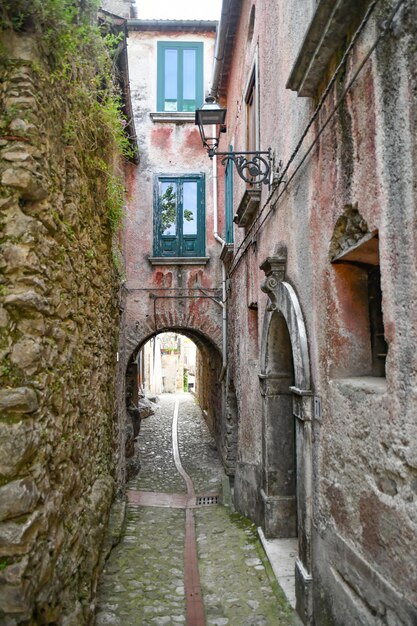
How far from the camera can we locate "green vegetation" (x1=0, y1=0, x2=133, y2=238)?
2.92m

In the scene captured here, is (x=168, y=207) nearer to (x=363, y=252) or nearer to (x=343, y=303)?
(x=343, y=303)

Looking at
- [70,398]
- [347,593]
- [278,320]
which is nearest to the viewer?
[347,593]

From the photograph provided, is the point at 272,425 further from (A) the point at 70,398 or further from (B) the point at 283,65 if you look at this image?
(B) the point at 283,65

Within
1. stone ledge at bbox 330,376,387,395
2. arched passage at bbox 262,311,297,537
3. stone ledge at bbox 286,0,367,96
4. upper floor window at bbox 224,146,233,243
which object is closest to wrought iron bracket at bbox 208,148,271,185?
stone ledge at bbox 286,0,367,96

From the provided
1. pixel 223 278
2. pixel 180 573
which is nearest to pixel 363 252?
pixel 180 573

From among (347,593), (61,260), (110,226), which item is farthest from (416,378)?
(110,226)

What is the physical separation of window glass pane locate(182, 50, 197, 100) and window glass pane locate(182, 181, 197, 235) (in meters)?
2.16

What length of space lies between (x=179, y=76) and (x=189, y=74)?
23cm

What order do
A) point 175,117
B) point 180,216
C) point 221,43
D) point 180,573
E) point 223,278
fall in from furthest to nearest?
1. point 175,117
2. point 180,216
3. point 223,278
4. point 221,43
5. point 180,573

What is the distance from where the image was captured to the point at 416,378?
2.28 m

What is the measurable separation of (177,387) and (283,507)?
29.7 m

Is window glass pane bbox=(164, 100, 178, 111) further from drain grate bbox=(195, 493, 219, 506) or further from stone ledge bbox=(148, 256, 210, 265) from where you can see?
drain grate bbox=(195, 493, 219, 506)

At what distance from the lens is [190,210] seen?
10266 mm

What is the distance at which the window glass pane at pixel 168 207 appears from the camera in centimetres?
1022
